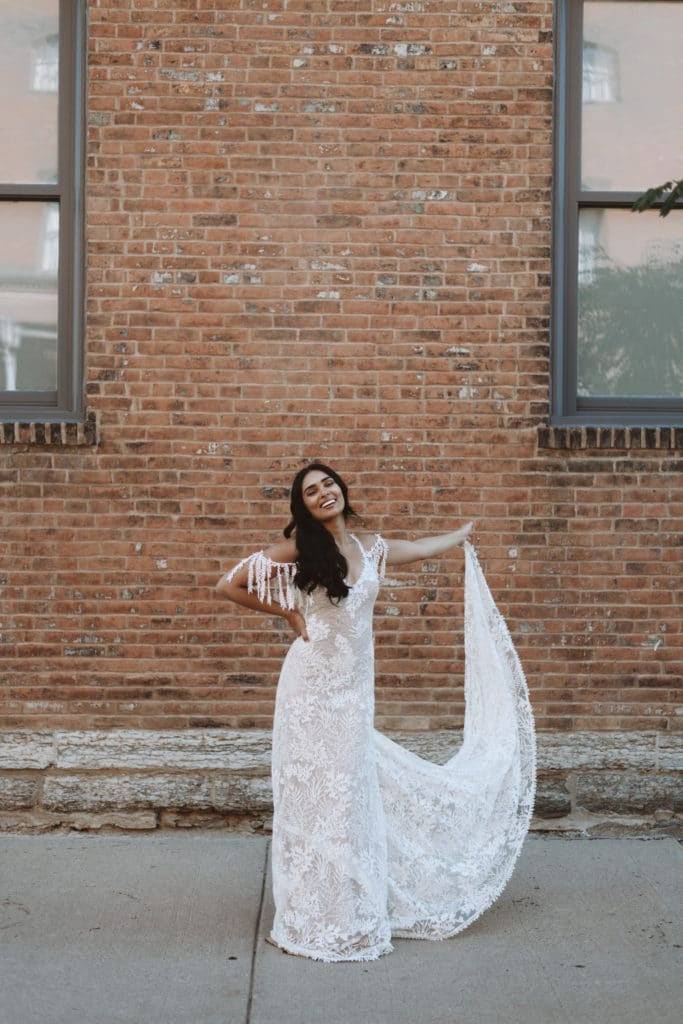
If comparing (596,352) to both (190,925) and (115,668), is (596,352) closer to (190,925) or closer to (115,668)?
(115,668)

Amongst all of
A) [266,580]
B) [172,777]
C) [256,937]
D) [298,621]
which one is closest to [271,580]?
[266,580]

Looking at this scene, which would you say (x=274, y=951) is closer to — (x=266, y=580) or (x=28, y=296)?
(x=266, y=580)

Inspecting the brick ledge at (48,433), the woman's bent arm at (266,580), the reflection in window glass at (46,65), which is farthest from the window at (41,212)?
the woman's bent arm at (266,580)

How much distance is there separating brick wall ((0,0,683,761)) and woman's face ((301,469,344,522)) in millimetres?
1440

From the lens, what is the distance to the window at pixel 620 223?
6504 mm

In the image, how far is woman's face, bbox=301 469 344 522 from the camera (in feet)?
15.8

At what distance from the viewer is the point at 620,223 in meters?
6.58

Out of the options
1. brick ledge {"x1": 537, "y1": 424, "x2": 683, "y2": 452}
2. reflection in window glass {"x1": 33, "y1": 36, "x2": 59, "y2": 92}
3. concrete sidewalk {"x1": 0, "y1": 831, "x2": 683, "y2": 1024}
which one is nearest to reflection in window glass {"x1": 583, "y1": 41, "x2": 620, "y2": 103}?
brick ledge {"x1": 537, "y1": 424, "x2": 683, "y2": 452}

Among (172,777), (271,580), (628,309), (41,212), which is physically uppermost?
(41,212)

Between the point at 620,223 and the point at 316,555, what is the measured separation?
291 centimetres

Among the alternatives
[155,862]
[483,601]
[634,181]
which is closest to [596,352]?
[634,181]

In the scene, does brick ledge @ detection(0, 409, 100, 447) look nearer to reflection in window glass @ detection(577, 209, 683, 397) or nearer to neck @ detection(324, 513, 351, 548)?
neck @ detection(324, 513, 351, 548)

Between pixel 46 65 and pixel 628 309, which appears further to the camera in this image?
pixel 628 309

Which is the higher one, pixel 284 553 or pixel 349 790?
pixel 284 553
